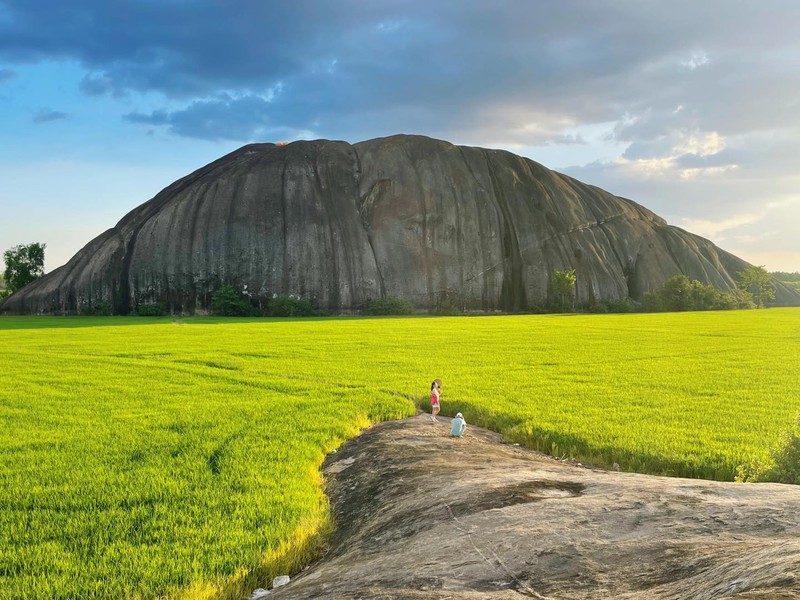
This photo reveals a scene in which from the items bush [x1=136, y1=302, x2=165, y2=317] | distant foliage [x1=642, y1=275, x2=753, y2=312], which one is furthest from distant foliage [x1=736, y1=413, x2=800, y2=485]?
distant foliage [x1=642, y1=275, x2=753, y2=312]

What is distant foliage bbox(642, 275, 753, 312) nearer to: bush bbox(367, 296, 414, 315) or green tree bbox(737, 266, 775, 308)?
green tree bbox(737, 266, 775, 308)

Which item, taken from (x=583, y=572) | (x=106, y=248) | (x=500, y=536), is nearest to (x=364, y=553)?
(x=500, y=536)

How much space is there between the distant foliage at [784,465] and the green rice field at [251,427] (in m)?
0.59

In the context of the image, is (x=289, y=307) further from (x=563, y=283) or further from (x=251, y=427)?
(x=251, y=427)

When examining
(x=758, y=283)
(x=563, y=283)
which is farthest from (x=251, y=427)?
(x=758, y=283)

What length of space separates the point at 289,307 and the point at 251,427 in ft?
176

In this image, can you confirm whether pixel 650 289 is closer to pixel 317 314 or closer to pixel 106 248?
pixel 317 314

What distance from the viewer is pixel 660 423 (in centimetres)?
1200

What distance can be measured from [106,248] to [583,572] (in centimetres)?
7618

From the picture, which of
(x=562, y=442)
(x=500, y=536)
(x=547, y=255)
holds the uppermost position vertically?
(x=547, y=255)

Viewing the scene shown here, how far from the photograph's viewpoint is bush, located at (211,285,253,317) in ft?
209

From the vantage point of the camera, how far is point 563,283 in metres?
74.3

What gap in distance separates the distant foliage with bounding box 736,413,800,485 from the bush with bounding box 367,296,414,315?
58.9 m

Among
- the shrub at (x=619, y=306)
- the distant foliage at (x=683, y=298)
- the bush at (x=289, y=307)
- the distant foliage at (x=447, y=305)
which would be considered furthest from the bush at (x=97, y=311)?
the distant foliage at (x=683, y=298)
